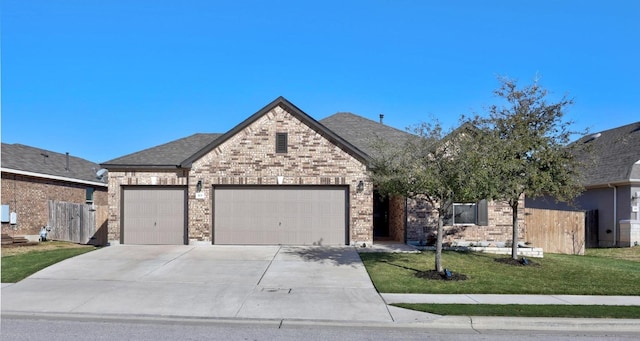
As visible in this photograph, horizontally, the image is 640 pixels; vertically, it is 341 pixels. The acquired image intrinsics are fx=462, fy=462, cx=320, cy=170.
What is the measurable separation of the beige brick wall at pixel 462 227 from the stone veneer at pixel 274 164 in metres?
1.80

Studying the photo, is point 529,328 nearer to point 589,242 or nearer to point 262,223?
point 262,223

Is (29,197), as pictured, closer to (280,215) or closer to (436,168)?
Result: (280,215)

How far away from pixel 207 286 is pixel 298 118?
26.3ft

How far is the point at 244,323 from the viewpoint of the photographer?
7930 mm

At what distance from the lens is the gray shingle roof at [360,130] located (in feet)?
64.2

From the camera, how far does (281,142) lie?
55.9 feet

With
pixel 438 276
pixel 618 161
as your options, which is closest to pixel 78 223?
pixel 438 276

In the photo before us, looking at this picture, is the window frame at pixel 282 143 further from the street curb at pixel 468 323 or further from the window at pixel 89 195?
the window at pixel 89 195

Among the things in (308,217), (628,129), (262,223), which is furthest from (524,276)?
(628,129)

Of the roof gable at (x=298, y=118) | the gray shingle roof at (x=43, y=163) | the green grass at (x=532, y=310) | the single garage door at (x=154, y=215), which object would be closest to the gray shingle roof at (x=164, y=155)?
the single garage door at (x=154, y=215)

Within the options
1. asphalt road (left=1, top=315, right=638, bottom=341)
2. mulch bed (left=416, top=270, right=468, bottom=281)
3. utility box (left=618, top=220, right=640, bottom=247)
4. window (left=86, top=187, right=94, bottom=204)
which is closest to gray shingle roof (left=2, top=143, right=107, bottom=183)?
window (left=86, top=187, right=94, bottom=204)

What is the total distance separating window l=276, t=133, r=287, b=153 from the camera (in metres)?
17.0

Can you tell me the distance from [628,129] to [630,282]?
1850 cm

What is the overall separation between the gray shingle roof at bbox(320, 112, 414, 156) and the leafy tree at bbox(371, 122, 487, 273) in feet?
19.1
